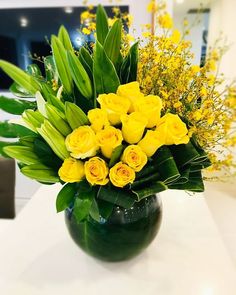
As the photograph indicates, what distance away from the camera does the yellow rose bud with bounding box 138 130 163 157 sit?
1.87 ft

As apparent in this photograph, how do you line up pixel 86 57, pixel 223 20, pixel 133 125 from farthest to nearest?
pixel 223 20 < pixel 86 57 < pixel 133 125

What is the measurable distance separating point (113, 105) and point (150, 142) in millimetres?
100

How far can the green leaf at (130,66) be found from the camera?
63 cm

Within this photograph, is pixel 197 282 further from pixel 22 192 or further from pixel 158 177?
pixel 22 192

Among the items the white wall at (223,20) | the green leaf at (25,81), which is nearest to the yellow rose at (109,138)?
the green leaf at (25,81)

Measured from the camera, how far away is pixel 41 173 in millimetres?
597

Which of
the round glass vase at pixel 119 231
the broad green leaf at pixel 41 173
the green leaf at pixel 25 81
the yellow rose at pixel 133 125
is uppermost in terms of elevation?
the green leaf at pixel 25 81

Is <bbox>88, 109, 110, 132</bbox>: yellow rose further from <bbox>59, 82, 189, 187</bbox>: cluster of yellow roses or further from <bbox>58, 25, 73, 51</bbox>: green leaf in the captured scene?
<bbox>58, 25, 73, 51</bbox>: green leaf

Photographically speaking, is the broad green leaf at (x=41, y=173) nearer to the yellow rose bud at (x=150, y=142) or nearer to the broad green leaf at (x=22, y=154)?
the broad green leaf at (x=22, y=154)

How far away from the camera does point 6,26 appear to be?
2252 millimetres

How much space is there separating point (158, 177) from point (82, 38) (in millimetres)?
416

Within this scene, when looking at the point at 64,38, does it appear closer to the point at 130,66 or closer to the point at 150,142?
the point at 130,66

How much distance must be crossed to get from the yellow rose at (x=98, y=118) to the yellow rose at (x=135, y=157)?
7 cm

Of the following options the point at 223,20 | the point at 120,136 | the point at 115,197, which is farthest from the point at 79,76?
the point at 223,20
